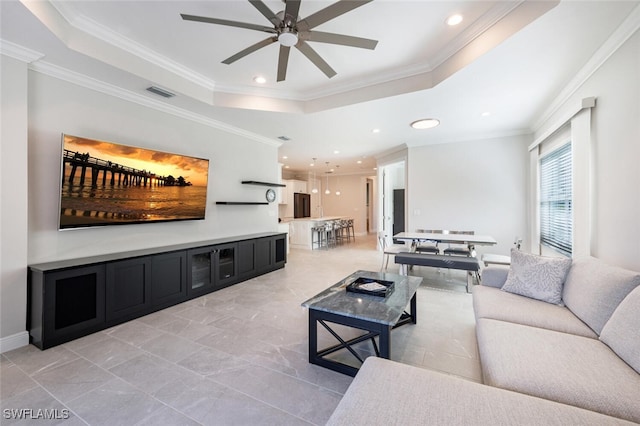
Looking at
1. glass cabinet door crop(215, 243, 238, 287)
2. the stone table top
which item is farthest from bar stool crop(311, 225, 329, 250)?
the stone table top

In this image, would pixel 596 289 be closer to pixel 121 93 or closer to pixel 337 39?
pixel 337 39

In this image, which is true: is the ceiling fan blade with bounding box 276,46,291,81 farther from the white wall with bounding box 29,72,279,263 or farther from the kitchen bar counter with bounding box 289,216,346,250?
the kitchen bar counter with bounding box 289,216,346,250

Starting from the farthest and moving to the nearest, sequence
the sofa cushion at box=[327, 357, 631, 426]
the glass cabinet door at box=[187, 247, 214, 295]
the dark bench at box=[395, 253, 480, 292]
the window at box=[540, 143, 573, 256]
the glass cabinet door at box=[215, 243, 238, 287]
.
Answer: the glass cabinet door at box=[215, 243, 238, 287], the dark bench at box=[395, 253, 480, 292], the glass cabinet door at box=[187, 247, 214, 295], the window at box=[540, 143, 573, 256], the sofa cushion at box=[327, 357, 631, 426]

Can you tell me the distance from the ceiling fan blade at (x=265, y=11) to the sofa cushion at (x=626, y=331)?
3015mm

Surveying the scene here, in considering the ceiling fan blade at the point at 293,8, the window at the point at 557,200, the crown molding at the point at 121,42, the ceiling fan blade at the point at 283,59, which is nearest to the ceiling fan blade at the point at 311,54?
the ceiling fan blade at the point at 283,59

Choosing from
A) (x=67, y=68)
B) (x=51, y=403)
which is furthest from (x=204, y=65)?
(x=51, y=403)

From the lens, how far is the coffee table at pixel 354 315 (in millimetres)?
1922

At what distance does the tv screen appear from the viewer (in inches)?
111

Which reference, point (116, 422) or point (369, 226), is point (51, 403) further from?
point (369, 226)

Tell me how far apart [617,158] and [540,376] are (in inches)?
91.3

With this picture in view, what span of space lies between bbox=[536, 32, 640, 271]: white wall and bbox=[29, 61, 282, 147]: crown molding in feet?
16.5

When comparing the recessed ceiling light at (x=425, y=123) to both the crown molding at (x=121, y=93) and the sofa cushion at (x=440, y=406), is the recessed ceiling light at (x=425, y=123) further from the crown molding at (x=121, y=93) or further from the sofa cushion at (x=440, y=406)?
the sofa cushion at (x=440, y=406)

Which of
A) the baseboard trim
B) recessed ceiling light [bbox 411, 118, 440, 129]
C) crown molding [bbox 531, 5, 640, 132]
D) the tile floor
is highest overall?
recessed ceiling light [bbox 411, 118, 440, 129]

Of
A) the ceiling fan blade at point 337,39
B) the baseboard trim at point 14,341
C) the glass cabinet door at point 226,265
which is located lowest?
the baseboard trim at point 14,341
